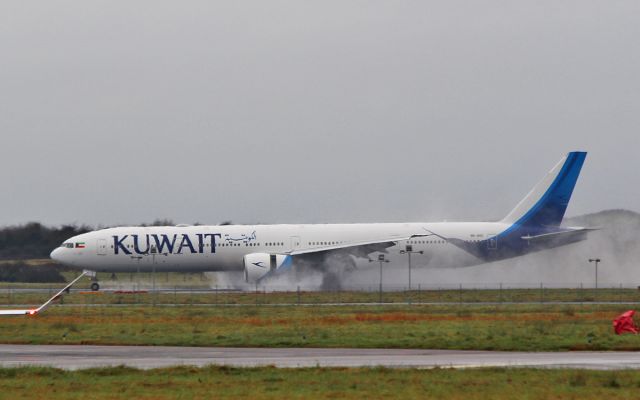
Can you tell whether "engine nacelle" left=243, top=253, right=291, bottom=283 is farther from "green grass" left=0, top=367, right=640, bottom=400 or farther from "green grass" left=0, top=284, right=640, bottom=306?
"green grass" left=0, top=367, right=640, bottom=400


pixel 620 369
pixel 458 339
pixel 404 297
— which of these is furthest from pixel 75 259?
pixel 620 369

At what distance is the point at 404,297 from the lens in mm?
62812

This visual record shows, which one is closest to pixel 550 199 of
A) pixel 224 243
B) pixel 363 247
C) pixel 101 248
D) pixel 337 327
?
pixel 363 247

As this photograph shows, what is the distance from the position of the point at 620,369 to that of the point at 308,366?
7971 mm

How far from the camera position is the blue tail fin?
241ft

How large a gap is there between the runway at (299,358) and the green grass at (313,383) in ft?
6.10

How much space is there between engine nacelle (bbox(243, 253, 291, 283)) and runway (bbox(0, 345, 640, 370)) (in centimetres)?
3494

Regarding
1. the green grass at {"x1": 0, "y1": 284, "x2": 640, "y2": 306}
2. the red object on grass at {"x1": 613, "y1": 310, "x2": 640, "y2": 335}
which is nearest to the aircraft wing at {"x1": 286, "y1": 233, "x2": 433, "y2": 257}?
the green grass at {"x1": 0, "y1": 284, "x2": 640, "y2": 306}

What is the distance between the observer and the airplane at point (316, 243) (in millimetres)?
71688

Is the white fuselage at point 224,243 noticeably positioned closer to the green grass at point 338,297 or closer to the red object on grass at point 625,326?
the green grass at point 338,297

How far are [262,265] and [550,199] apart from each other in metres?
21.3

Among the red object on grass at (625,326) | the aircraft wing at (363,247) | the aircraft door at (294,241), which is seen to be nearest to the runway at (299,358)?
the red object on grass at (625,326)

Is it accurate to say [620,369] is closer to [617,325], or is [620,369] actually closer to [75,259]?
[617,325]

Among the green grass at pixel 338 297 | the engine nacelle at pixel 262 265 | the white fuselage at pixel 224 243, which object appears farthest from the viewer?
the white fuselage at pixel 224 243
